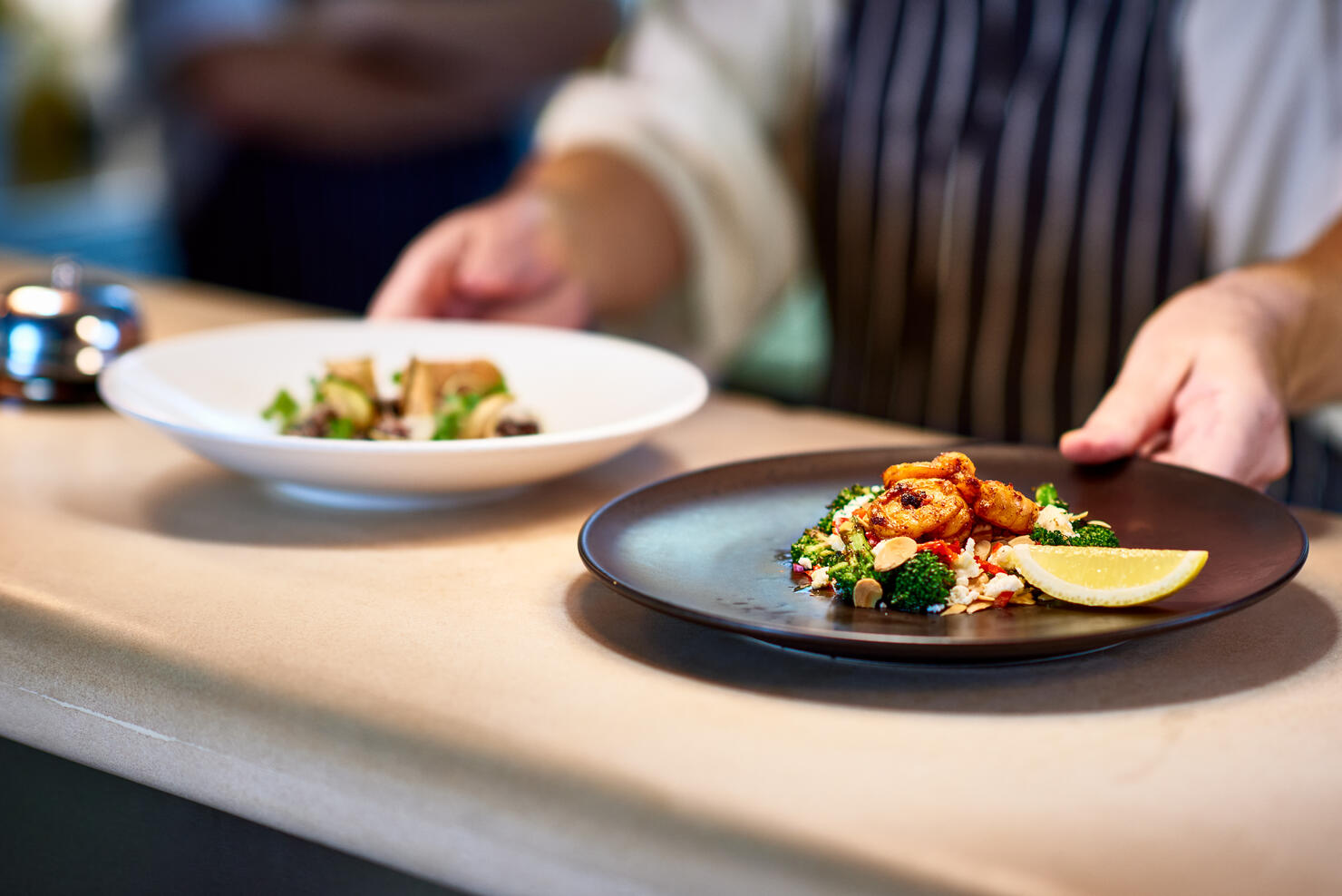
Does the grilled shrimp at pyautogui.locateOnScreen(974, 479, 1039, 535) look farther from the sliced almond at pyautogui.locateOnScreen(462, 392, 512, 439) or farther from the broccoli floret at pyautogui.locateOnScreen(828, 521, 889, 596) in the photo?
the sliced almond at pyautogui.locateOnScreen(462, 392, 512, 439)

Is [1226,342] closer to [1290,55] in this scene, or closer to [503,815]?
[503,815]

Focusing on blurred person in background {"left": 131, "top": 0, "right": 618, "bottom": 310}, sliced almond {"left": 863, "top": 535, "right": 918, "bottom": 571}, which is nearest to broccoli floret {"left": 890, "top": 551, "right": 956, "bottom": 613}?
sliced almond {"left": 863, "top": 535, "right": 918, "bottom": 571}

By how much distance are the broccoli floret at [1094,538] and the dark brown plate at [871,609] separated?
5cm

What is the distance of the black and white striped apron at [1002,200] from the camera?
5.79ft

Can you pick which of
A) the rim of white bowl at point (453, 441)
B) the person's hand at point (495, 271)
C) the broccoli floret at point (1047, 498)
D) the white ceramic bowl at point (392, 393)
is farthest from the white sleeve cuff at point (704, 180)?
the broccoli floret at point (1047, 498)

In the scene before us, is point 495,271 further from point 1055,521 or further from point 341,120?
point 341,120

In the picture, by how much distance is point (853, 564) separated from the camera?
737mm

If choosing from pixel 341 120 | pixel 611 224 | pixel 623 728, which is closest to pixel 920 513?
pixel 623 728

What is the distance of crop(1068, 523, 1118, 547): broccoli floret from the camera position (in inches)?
30.2

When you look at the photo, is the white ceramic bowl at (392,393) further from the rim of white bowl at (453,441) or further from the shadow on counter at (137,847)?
the shadow on counter at (137,847)

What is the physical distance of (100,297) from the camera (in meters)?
1.37

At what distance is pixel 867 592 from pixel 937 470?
0.12 m

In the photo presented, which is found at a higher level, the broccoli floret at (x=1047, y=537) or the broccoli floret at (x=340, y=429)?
the broccoli floret at (x=1047, y=537)

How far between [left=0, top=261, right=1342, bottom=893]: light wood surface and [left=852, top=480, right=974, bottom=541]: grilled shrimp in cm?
8
